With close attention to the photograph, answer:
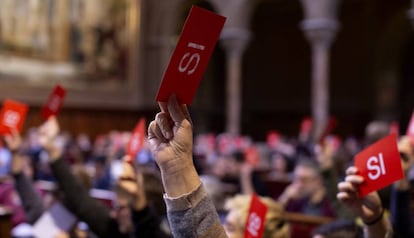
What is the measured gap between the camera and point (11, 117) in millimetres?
3619

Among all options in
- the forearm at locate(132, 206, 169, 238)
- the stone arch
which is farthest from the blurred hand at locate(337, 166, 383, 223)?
the stone arch

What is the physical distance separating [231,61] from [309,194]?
420 inches

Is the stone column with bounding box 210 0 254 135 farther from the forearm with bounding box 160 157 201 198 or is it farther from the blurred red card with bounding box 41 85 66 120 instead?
the forearm with bounding box 160 157 201 198

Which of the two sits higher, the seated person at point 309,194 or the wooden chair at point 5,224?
the wooden chair at point 5,224

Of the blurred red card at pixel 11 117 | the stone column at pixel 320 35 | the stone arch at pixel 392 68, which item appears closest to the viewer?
the blurred red card at pixel 11 117

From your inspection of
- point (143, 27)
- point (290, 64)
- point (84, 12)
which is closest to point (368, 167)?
point (84, 12)

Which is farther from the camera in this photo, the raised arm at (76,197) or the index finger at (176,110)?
the raised arm at (76,197)

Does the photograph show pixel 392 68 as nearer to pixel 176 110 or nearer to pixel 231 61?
pixel 231 61

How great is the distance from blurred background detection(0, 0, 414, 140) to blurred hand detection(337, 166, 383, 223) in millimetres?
11998

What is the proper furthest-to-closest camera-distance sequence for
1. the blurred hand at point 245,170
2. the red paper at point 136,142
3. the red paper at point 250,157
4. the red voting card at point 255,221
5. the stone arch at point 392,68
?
1. the stone arch at point 392,68
2. the red paper at point 250,157
3. the blurred hand at point 245,170
4. the red paper at point 136,142
5. the red voting card at point 255,221

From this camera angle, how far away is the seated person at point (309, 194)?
4.50 m

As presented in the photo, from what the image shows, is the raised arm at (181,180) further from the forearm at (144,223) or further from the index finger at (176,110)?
the forearm at (144,223)

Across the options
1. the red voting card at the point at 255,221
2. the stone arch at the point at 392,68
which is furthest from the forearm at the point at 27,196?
the stone arch at the point at 392,68

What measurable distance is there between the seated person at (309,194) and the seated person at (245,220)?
1.78m
